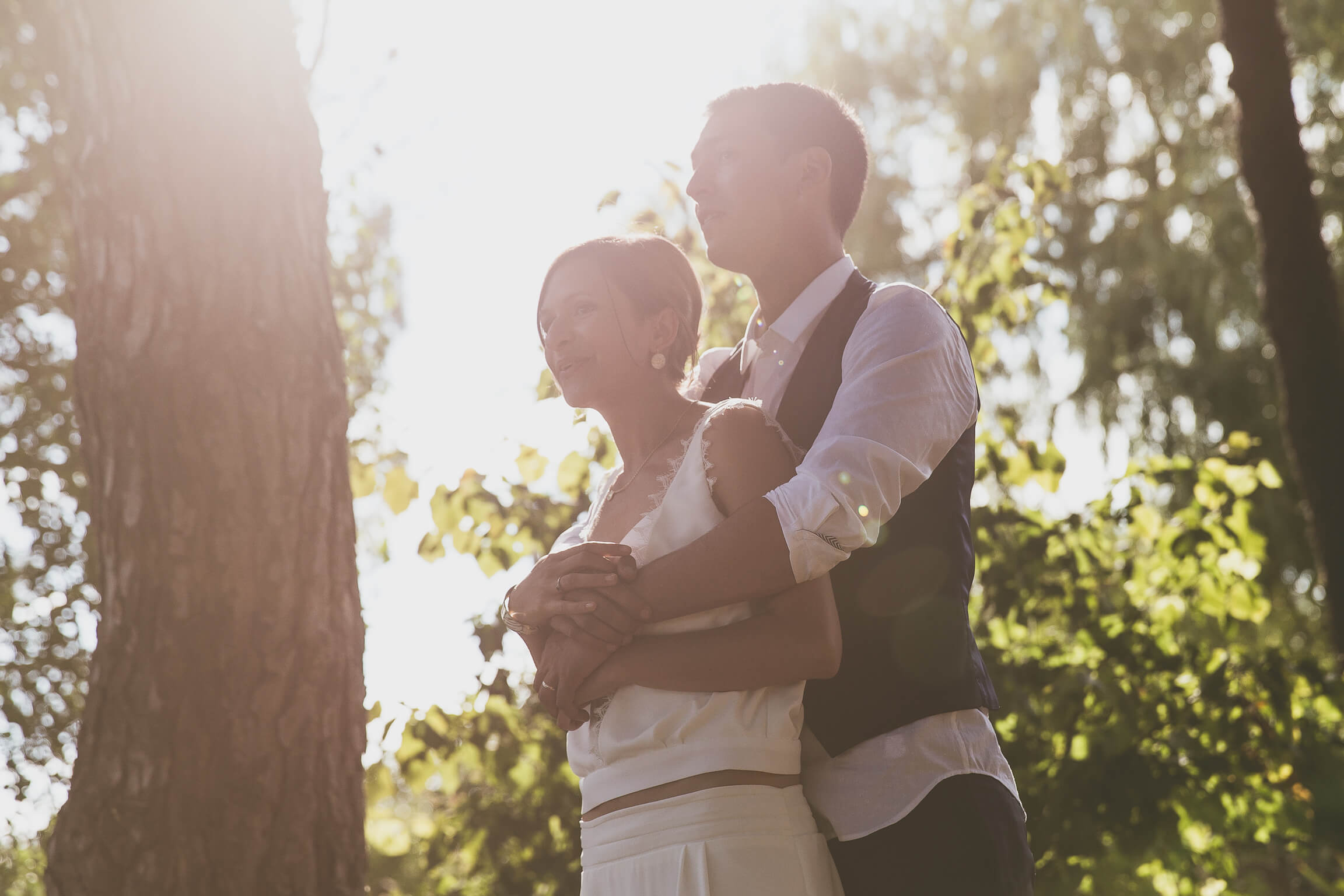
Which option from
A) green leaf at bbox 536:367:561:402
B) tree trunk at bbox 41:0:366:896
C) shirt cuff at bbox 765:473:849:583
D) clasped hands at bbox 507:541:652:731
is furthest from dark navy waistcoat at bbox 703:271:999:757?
green leaf at bbox 536:367:561:402

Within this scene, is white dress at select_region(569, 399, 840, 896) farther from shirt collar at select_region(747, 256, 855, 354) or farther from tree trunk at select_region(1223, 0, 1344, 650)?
tree trunk at select_region(1223, 0, 1344, 650)

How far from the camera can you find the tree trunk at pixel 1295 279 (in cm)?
522

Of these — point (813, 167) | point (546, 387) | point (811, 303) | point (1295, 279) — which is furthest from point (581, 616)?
point (1295, 279)

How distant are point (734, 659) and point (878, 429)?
439 mm

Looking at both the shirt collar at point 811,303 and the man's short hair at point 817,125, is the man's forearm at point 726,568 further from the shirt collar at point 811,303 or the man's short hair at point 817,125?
the man's short hair at point 817,125

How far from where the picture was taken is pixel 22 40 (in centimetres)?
699

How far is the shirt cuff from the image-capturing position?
1.61 m

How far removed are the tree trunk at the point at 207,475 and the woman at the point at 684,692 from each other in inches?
28.1

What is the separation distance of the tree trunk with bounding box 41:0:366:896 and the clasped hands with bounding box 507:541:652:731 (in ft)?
2.53

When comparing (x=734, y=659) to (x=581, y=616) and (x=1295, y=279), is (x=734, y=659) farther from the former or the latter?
(x=1295, y=279)

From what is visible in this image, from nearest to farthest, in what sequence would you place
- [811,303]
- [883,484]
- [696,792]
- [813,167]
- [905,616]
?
[696,792], [883,484], [905,616], [811,303], [813,167]

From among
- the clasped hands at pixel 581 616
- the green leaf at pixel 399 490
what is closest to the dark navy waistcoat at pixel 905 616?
the clasped hands at pixel 581 616

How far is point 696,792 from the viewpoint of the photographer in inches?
63.2

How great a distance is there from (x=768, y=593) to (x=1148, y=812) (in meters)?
2.55
